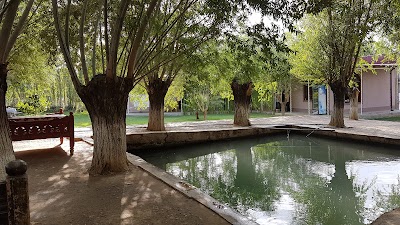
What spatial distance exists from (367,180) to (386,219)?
13.9ft

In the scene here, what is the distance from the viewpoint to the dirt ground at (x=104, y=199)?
4641 mm

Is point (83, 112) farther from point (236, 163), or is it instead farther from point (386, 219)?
point (386, 219)

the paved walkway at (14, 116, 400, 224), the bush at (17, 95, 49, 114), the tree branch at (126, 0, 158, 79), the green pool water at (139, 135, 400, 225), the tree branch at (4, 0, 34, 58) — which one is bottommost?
the green pool water at (139, 135, 400, 225)

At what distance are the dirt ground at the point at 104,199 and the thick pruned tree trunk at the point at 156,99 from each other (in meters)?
6.38

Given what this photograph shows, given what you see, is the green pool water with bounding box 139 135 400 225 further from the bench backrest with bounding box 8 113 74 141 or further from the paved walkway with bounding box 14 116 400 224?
the bench backrest with bounding box 8 113 74 141

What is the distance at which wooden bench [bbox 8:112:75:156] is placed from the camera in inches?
338

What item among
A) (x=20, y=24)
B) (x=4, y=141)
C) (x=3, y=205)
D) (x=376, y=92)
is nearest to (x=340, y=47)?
(x=376, y=92)

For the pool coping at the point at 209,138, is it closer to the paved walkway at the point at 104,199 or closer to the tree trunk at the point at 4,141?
the paved walkway at the point at 104,199

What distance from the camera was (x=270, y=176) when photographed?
9.31 meters

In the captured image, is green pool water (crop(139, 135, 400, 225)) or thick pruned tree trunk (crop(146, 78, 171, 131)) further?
thick pruned tree trunk (crop(146, 78, 171, 131))

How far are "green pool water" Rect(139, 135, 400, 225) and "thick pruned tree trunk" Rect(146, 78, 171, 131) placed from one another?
73.6 inches

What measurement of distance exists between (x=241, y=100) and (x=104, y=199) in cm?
1294

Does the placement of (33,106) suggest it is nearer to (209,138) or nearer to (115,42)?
(209,138)

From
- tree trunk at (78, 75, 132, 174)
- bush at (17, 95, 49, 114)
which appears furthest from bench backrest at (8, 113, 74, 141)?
bush at (17, 95, 49, 114)
